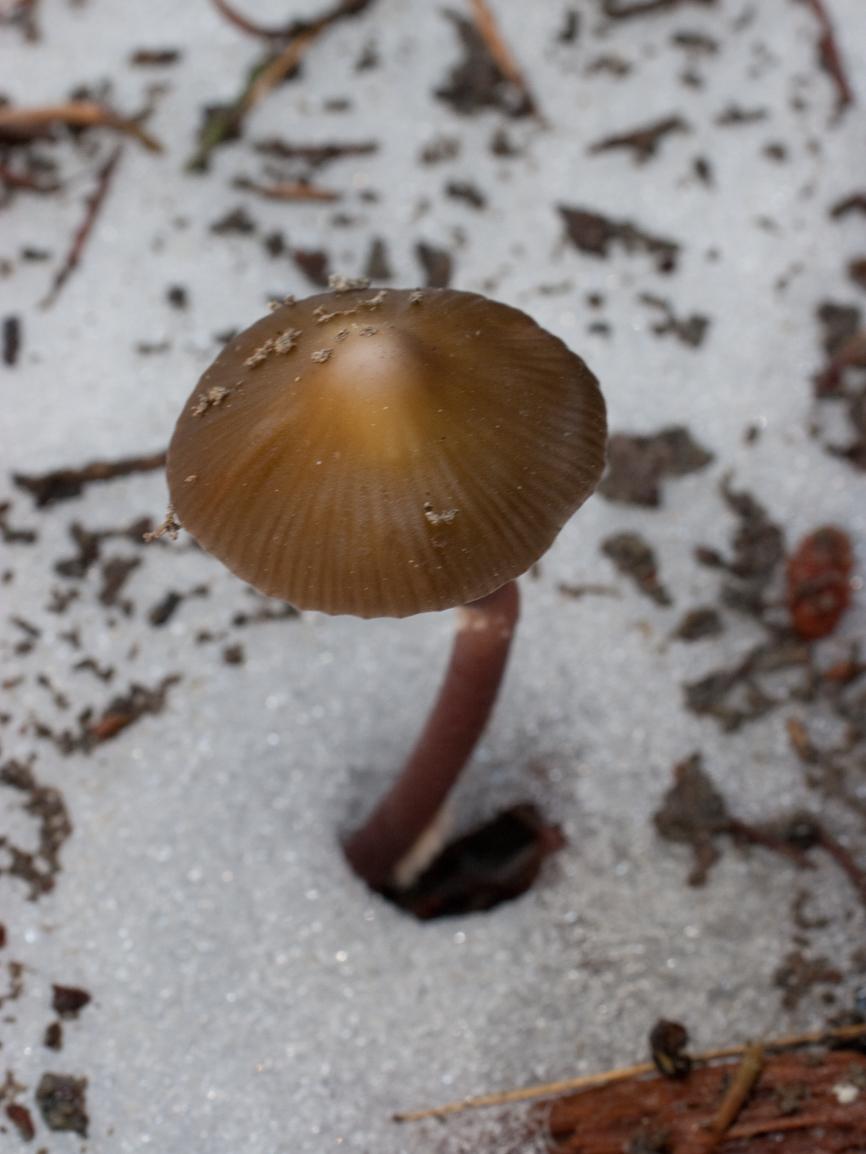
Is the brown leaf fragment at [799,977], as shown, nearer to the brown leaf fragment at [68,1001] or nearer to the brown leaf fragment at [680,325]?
the brown leaf fragment at [68,1001]

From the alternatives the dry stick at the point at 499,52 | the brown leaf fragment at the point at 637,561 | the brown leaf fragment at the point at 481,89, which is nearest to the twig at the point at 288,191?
the brown leaf fragment at the point at 481,89

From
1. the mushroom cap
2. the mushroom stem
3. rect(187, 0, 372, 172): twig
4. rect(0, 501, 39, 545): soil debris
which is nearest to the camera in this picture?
the mushroom cap

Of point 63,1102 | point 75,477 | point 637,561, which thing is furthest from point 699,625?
point 63,1102

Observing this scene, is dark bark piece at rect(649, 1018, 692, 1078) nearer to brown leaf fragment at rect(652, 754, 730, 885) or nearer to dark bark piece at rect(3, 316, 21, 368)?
brown leaf fragment at rect(652, 754, 730, 885)

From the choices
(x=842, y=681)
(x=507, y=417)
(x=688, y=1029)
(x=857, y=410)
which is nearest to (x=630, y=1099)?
(x=688, y=1029)

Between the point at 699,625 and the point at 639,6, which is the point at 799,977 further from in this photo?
the point at 639,6

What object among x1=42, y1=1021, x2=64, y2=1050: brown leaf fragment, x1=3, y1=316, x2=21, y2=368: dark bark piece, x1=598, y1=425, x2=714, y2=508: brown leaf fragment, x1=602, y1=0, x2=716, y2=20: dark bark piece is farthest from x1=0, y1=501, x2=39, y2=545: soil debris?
x1=602, y1=0, x2=716, y2=20: dark bark piece

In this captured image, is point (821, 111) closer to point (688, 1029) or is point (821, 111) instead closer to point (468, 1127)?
point (688, 1029)
